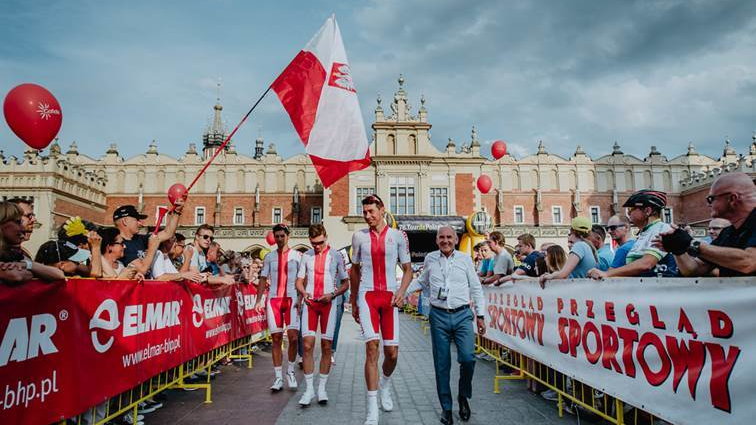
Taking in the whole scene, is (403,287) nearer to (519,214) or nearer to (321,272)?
(321,272)

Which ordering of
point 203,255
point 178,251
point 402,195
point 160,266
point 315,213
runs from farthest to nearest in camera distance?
point 315,213 < point 402,195 < point 203,255 < point 178,251 < point 160,266

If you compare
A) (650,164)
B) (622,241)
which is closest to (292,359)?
(622,241)

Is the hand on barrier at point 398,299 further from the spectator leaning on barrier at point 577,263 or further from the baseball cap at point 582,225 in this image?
the baseball cap at point 582,225

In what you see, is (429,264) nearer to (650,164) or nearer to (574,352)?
(574,352)

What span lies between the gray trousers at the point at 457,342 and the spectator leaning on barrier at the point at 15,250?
11.4ft

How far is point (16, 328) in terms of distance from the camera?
306 centimetres

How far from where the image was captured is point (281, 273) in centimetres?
688

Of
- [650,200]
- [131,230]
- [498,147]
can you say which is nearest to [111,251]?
[131,230]

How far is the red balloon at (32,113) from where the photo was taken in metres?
7.84

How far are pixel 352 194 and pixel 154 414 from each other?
3331 cm

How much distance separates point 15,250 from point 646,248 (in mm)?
4936

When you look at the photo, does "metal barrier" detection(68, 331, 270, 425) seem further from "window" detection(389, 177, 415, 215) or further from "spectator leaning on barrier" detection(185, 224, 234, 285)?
"window" detection(389, 177, 415, 215)

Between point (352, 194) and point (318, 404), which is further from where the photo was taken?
point (352, 194)

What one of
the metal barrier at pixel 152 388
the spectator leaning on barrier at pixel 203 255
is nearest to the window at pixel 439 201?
the metal barrier at pixel 152 388
